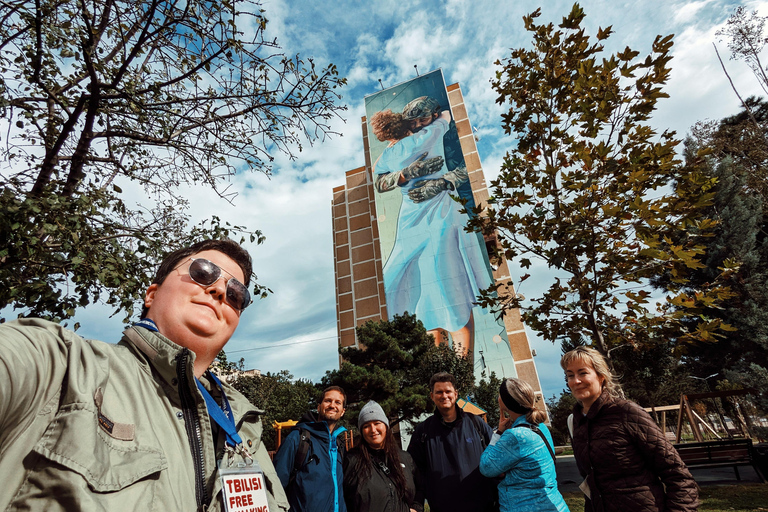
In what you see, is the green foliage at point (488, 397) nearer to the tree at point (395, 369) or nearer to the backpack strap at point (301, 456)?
the tree at point (395, 369)

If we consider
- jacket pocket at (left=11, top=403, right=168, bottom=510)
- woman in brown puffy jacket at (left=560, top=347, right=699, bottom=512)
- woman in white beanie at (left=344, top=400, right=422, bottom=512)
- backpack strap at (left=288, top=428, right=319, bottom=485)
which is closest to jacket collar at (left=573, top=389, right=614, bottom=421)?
woman in brown puffy jacket at (left=560, top=347, right=699, bottom=512)

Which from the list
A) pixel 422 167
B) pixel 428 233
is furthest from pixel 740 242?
pixel 422 167

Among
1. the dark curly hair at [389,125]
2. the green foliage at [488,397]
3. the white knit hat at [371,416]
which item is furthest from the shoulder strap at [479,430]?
the dark curly hair at [389,125]

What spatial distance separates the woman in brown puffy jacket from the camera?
2.26 metres

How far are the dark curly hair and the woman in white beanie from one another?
123 ft

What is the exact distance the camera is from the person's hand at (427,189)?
35.5 meters

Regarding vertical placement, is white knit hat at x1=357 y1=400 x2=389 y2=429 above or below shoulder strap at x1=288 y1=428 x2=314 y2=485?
above

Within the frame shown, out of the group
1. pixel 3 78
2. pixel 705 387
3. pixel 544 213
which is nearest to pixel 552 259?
pixel 544 213

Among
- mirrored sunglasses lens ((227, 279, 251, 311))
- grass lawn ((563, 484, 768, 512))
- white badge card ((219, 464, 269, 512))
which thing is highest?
mirrored sunglasses lens ((227, 279, 251, 311))

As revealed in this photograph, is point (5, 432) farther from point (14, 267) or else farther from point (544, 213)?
point (544, 213)

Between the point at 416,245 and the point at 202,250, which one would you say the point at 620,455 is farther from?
the point at 416,245

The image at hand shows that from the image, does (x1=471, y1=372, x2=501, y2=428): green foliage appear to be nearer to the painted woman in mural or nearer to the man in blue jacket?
the painted woman in mural

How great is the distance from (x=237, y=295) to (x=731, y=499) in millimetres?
8872

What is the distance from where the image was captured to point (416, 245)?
3475 cm
